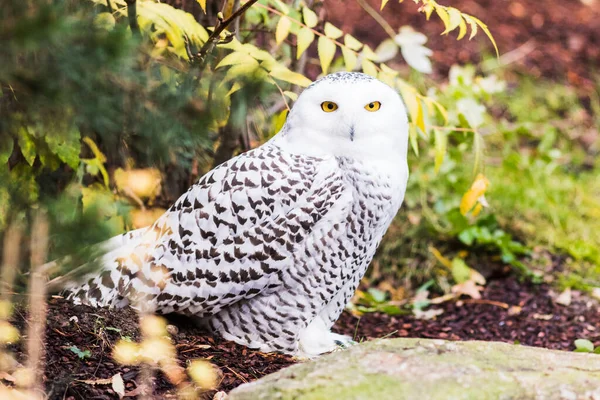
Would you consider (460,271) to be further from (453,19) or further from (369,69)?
(453,19)

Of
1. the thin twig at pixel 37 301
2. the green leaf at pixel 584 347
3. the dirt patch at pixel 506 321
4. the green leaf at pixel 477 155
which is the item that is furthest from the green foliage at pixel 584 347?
the thin twig at pixel 37 301

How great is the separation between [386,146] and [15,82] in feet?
5.22

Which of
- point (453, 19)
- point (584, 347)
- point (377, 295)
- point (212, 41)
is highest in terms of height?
point (453, 19)

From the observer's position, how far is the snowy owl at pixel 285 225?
2941 millimetres

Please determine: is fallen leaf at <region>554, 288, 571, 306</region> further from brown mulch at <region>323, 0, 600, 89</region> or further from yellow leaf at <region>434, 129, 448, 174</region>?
brown mulch at <region>323, 0, 600, 89</region>

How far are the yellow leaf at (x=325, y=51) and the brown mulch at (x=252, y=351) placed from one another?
3.93ft

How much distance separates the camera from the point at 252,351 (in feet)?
10.3

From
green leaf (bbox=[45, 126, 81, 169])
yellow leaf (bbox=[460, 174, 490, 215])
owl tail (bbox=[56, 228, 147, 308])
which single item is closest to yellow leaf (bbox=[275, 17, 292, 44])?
green leaf (bbox=[45, 126, 81, 169])

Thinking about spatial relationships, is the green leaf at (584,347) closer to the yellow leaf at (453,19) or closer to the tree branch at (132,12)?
the yellow leaf at (453,19)

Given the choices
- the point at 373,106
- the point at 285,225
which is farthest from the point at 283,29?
the point at 285,225

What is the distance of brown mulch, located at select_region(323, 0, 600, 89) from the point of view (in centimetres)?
734

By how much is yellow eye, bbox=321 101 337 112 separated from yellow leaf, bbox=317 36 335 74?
30cm

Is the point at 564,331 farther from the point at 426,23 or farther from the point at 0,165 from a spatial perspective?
the point at 426,23

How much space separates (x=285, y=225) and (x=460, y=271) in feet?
6.08
